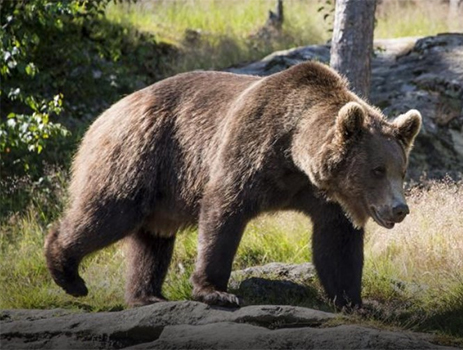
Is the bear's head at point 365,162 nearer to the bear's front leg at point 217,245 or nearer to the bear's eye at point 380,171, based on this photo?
the bear's eye at point 380,171

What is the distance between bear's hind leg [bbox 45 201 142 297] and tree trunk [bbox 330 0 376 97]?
3363 millimetres

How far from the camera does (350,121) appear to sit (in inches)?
236

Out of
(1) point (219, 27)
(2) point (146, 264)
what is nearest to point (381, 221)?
(2) point (146, 264)

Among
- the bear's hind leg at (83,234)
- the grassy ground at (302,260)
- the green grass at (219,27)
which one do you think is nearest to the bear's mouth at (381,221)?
the grassy ground at (302,260)

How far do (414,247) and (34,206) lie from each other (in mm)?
4208

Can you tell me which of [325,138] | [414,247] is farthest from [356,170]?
[414,247]

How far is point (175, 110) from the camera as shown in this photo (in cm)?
691

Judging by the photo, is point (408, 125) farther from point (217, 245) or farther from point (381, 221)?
point (217, 245)

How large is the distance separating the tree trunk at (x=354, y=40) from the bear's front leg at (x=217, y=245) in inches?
134

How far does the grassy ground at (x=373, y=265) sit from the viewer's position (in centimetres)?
652

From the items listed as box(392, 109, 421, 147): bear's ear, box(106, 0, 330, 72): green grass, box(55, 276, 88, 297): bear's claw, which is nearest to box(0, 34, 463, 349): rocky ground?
box(55, 276, 88, 297): bear's claw

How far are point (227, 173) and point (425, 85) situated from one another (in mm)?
5058

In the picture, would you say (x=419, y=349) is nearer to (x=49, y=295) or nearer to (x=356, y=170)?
(x=356, y=170)

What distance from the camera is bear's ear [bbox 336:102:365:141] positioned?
597cm
